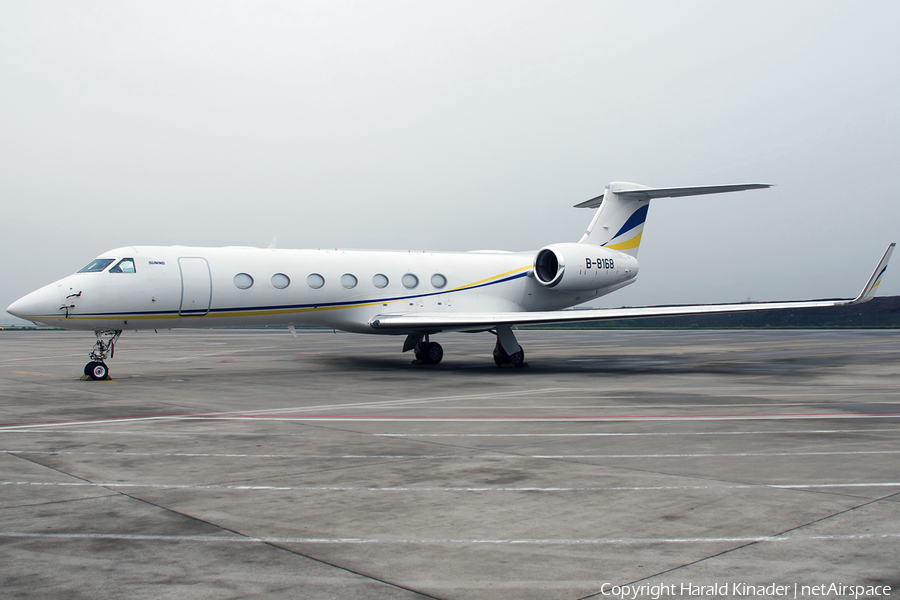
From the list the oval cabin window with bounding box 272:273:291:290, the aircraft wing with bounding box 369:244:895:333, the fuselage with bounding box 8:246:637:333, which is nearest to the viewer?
the fuselage with bounding box 8:246:637:333

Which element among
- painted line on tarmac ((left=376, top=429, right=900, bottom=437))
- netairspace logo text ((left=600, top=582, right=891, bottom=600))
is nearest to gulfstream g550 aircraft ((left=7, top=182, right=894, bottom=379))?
painted line on tarmac ((left=376, top=429, right=900, bottom=437))

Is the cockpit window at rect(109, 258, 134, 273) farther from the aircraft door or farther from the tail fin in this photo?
the tail fin

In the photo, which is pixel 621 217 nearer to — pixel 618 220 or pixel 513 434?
pixel 618 220

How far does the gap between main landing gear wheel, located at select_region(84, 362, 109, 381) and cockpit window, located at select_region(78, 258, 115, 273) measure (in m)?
2.00

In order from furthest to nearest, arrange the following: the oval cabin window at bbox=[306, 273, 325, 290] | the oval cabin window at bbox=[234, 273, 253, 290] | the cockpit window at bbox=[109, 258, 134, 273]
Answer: the oval cabin window at bbox=[306, 273, 325, 290] < the oval cabin window at bbox=[234, 273, 253, 290] < the cockpit window at bbox=[109, 258, 134, 273]

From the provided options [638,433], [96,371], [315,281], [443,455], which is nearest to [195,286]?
[96,371]

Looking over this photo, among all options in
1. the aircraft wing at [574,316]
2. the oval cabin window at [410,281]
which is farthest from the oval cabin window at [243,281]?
the oval cabin window at [410,281]

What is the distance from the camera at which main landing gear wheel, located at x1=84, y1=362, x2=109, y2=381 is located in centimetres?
1516

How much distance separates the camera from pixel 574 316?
16.4 m

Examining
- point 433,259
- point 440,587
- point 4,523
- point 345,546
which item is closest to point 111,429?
point 4,523

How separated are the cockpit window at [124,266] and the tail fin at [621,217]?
1248 cm

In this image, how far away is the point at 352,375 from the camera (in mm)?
16438

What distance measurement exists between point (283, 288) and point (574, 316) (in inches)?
267

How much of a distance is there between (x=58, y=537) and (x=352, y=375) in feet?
39.9
